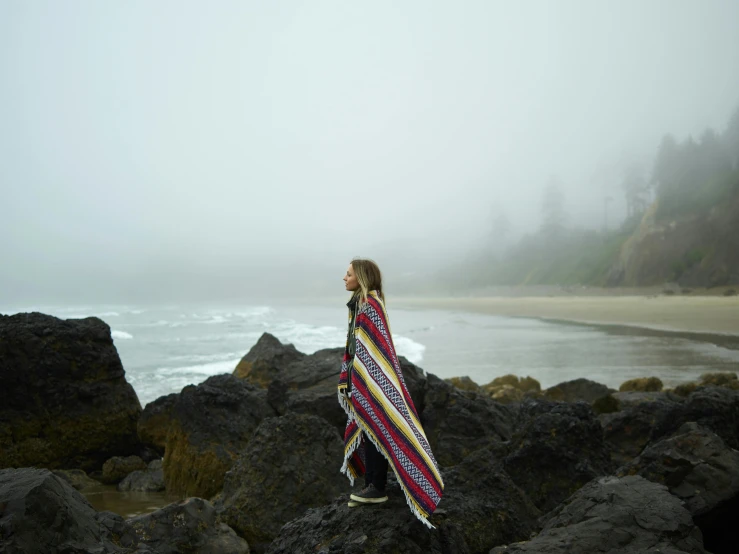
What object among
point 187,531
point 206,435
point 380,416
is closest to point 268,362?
point 206,435

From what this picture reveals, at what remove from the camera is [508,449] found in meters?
5.91

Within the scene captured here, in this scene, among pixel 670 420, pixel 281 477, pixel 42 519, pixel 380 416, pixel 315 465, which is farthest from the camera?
pixel 670 420

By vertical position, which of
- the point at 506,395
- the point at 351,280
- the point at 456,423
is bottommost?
the point at 506,395

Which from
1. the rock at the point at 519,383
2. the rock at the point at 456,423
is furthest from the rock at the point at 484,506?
the rock at the point at 519,383

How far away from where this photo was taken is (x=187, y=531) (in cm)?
468

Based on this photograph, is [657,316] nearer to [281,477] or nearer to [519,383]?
[519,383]

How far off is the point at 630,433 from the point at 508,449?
2.41 meters

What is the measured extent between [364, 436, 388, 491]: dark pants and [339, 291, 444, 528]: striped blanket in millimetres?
71

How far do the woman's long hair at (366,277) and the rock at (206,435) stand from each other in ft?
14.3

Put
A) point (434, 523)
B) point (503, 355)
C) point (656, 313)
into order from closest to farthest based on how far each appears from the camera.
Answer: point (434, 523)
point (503, 355)
point (656, 313)

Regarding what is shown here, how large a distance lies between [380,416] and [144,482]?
5761mm

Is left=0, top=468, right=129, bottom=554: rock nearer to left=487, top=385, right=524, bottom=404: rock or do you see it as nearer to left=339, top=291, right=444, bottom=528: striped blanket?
left=339, top=291, right=444, bottom=528: striped blanket

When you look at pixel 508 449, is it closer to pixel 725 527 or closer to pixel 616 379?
pixel 725 527

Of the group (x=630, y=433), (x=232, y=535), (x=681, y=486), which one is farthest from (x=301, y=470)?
(x=630, y=433)
